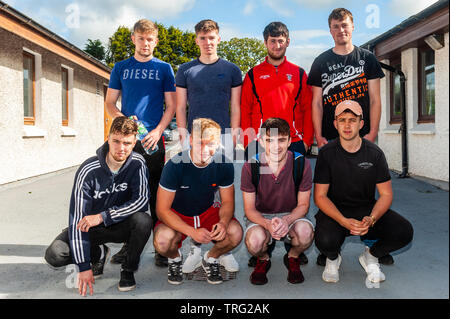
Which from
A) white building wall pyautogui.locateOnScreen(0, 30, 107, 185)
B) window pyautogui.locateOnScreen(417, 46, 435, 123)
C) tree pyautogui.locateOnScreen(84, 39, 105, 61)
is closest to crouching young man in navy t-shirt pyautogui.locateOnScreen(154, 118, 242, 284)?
white building wall pyautogui.locateOnScreen(0, 30, 107, 185)

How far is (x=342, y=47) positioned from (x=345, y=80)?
0.29 meters

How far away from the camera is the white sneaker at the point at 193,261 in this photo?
10.5ft

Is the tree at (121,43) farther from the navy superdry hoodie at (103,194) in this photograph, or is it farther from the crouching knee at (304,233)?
the crouching knee at (304,233)

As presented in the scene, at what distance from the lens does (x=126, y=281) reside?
2924mm

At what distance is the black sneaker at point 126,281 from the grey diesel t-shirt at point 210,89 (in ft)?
4.12

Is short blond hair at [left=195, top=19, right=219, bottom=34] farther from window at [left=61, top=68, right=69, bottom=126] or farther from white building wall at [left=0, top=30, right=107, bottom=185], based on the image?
window at [left=61, top=68, right=69, bottom=126]

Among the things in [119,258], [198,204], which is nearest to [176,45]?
[119,258]

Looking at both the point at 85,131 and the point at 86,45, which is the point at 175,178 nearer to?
the point at 85,131

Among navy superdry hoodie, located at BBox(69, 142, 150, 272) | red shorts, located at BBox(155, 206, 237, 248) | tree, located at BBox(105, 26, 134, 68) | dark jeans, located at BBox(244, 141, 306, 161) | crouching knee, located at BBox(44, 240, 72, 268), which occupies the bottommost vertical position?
crouching knee, located at BBox(44, 240, 72, 268)

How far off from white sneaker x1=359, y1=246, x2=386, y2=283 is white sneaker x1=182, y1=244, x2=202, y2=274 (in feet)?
4.31

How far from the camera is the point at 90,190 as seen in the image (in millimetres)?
3002

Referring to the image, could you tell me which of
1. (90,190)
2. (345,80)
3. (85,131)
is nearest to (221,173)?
(90,190)

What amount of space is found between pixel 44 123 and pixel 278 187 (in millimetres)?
8379

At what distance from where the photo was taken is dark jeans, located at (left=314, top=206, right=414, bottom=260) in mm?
3023
